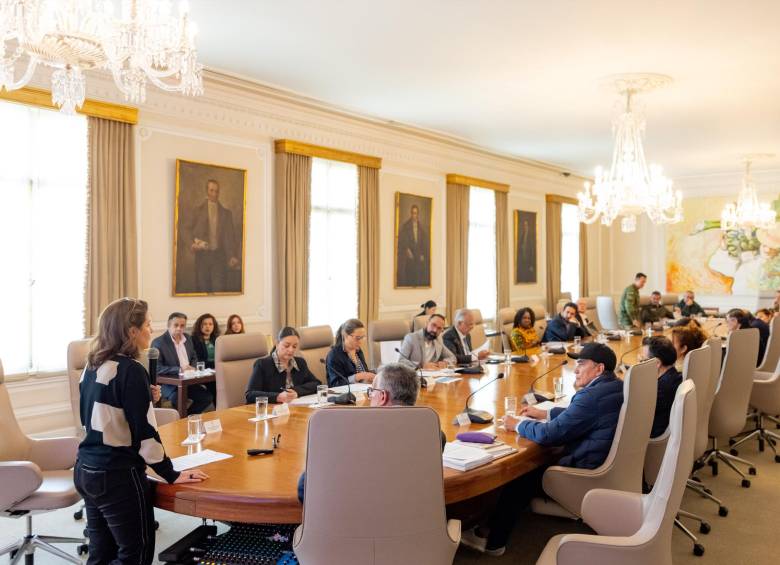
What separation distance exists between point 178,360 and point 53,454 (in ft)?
8.28

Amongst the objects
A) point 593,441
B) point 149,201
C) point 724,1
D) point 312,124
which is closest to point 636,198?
point 724,1

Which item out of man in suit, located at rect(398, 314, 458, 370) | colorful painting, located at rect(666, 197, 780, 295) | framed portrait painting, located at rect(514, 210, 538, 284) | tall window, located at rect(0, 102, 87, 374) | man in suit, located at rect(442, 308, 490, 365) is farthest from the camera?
colorful painting, located at rect(666, 197, 780, 295)

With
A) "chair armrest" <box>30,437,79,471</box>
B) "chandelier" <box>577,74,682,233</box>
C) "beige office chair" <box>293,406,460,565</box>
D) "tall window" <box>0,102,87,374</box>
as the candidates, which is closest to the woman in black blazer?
"chair armrest" <box>30,437,79,471</box>

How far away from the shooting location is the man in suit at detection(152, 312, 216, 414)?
19.4ft

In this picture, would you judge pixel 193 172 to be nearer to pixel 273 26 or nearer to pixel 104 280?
pixel 104 280

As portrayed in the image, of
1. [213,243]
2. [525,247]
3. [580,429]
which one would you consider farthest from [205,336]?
[525,247]

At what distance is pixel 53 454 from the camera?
12.2ft

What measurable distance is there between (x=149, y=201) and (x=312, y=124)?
2.44m

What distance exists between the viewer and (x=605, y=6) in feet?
16.4

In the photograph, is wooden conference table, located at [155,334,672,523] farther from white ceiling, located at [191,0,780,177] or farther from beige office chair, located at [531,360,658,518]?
Answer: white ceiling, located at [191,0,780,177]

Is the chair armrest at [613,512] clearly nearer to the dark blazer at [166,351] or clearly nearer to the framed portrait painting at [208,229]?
the dark blazer at [166,351]

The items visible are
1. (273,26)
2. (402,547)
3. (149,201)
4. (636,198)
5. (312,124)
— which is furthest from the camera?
(312,124)

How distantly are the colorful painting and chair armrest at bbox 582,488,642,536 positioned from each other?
1275 centimetres

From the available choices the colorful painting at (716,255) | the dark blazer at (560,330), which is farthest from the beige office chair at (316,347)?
the colorful painting at (716,255)
